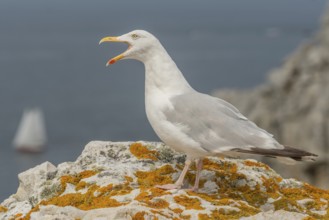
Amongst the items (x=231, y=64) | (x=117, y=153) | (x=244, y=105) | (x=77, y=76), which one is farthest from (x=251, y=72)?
(x=117, y=153)

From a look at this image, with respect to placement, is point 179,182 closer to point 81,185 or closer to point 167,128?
point 167,128

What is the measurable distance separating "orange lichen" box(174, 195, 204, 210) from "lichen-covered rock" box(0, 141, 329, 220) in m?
0.01

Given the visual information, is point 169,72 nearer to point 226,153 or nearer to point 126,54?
point 126,54

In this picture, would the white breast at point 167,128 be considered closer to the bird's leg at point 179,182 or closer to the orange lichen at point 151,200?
the bird's leg at point 179,182

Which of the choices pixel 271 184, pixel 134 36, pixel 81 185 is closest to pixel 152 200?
pixel 81 185

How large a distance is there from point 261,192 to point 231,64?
170 m

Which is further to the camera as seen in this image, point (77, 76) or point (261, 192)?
point (77, 76)

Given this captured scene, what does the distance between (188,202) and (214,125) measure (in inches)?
53.9

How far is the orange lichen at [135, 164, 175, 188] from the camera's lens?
35.9 ft

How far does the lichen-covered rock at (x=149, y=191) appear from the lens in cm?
920

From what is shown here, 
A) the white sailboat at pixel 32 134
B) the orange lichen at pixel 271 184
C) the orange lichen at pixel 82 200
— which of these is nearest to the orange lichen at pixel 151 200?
the orange lichen at pixel 82 200

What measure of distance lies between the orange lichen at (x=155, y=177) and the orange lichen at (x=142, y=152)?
391mm

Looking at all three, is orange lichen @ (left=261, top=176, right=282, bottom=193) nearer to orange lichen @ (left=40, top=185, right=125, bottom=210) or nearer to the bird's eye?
orange lichen @ (left=40, top=185, right=125, bottom=210)

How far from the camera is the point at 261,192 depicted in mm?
11211
